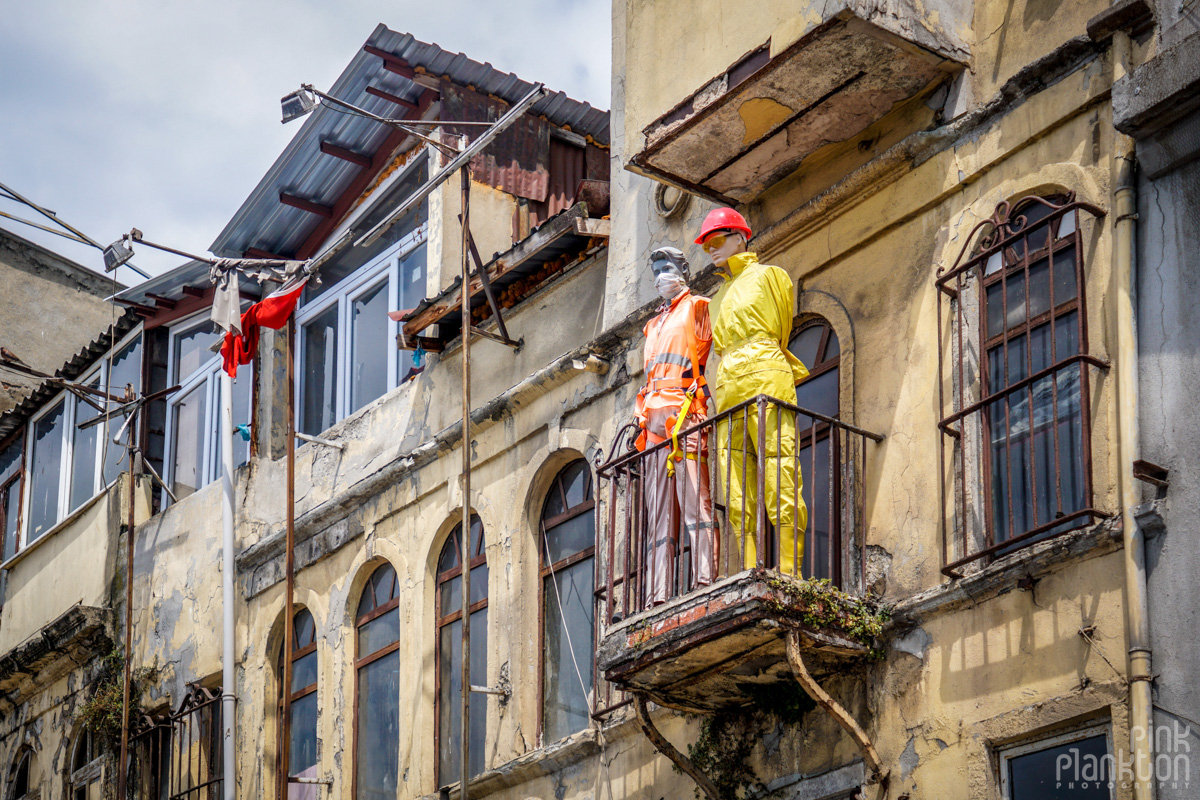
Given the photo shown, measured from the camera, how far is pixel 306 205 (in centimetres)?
1762

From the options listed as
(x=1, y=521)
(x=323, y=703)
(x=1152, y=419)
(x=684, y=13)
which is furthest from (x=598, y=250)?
(x=1, y=521)

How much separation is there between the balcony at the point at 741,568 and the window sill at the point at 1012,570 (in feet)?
1.06

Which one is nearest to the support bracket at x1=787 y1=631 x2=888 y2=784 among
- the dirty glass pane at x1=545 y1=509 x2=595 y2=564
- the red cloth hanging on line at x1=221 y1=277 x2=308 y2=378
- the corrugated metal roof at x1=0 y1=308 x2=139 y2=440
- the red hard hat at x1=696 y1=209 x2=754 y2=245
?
the red hard hat at x1=696 y1=209 x2=754 y2=245

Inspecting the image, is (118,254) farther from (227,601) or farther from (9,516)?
(9,516)

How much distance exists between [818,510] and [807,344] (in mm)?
1092

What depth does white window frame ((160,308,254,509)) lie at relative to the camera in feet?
59.0

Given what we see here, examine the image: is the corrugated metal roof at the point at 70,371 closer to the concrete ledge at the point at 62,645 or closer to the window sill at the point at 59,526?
the window sill at the point at 59,526

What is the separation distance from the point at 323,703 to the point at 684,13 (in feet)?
20.4

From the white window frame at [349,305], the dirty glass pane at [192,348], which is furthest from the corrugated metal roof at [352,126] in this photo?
the dirty glass pane at [192,348]

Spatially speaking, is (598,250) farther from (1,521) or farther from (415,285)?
Result: (1,521)

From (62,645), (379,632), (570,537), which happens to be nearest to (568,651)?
(570,537)

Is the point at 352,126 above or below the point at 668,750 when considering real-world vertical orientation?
above

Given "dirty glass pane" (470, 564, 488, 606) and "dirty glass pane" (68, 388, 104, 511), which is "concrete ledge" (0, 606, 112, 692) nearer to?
"dirty glass pane" (68, 388, 104, 511)

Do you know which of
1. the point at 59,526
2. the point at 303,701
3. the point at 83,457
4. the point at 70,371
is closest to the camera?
the point at 303,701
